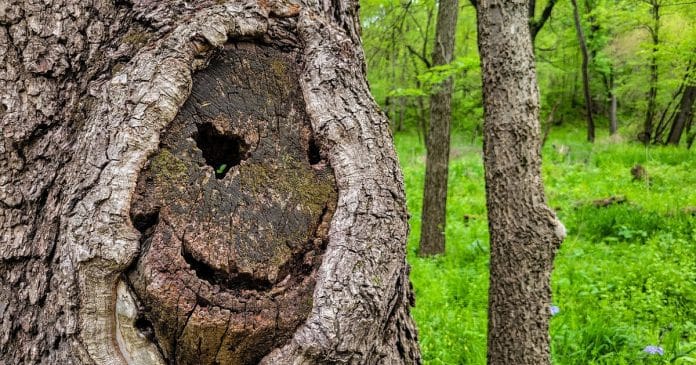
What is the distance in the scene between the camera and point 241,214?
1.17m

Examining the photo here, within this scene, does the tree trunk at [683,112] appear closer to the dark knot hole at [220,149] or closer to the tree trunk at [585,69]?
the tree trunk at [585,69]

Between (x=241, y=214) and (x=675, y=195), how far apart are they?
8120 mm

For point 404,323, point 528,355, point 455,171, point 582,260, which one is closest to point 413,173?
point 455,171

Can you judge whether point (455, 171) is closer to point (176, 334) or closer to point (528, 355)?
point (528, 355)

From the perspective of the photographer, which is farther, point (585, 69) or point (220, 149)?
point (585, 69)

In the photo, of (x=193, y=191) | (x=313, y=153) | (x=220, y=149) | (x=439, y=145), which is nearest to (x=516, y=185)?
(x=313, y=153)

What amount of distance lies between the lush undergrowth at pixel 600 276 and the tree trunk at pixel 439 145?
0.33m

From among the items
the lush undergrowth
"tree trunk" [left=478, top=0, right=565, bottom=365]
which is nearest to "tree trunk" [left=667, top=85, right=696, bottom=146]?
the lush undergrowth

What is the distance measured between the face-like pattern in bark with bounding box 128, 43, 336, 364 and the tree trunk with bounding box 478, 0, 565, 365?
1.64 m

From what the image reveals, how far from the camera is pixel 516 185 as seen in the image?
2.65 metres

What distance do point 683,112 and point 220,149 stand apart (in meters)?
15.3

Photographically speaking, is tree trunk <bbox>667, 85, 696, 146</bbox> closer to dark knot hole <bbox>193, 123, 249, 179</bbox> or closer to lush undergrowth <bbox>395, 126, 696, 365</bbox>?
lush undergrowth <bbox>395, 126, 696, 365</bbox>

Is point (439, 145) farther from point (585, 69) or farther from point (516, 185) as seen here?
point (585, 69)

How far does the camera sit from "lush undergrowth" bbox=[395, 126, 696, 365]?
3.41 m
